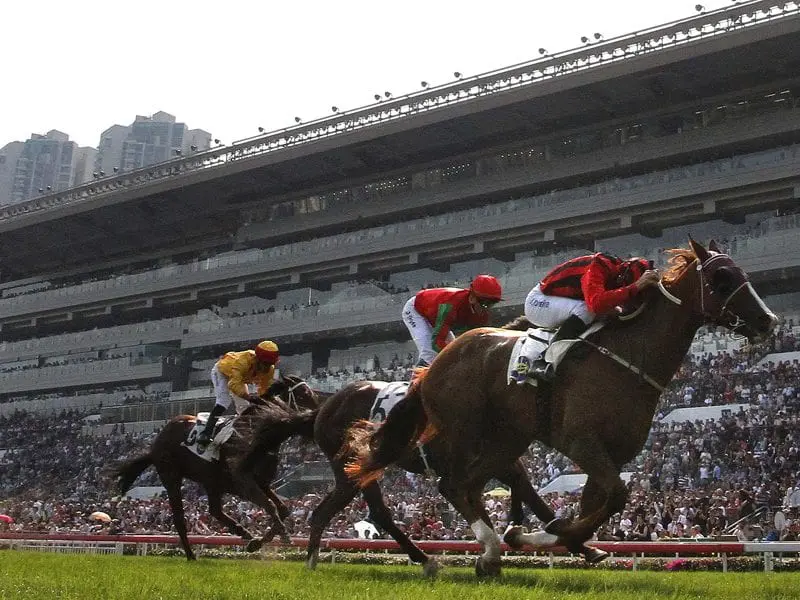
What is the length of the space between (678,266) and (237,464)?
17.7 feet

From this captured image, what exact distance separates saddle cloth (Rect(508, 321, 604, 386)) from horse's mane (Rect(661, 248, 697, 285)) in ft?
1.81

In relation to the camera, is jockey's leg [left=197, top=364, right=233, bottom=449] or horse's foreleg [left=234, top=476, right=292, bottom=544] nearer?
horse's foreleg [left=234, top=476, right=292, bottom=544]

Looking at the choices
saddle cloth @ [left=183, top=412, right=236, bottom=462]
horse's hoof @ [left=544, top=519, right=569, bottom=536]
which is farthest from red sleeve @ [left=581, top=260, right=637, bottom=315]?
saddle cloth @ [left=183, top=412, right=236, bottom=462]

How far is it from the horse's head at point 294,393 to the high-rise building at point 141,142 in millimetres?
101578

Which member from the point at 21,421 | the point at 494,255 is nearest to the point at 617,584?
the point at 494,255

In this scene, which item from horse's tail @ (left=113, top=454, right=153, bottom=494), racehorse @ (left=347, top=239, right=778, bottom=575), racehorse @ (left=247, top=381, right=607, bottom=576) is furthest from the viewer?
horse's tail @ (left=113, top=454, right=153, bottom=494)

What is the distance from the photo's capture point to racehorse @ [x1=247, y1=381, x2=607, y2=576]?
7.97 m

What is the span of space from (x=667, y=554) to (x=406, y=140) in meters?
30.7

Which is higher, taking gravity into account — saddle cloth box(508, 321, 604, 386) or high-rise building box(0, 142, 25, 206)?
high-rise building box(0, 142, 25, 206)

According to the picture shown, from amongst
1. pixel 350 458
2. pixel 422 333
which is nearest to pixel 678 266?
pixel 422 333

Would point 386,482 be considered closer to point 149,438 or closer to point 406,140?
point 149,438

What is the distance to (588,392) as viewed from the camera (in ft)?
20.5

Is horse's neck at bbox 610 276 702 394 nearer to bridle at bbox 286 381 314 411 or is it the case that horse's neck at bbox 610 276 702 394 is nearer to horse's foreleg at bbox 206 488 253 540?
bridle at bbox 286 381 314 411

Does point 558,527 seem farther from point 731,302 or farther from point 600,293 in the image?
point 731,302
